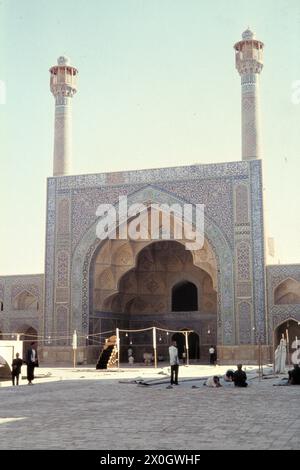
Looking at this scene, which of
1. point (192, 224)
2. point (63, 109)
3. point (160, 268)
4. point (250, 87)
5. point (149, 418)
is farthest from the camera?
point (160, 268)

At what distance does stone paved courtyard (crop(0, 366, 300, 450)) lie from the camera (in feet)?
17.5

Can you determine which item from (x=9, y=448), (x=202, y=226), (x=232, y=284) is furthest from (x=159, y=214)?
(x=9, y=448)

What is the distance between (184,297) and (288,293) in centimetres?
589

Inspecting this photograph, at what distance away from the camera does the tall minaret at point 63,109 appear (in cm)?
2494

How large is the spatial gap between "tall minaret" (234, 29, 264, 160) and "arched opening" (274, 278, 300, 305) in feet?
15.1

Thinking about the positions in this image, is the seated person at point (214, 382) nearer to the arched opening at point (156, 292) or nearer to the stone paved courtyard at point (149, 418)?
the stone paved courtyard at point (149, 418)

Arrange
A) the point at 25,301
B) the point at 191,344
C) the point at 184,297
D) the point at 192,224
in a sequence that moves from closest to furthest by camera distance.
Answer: the point at 192,224
the point at 25,301
the point at 191,344
the point at 184,297

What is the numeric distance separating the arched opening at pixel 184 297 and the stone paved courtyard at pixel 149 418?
14.5 m

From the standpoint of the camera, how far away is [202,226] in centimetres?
2212

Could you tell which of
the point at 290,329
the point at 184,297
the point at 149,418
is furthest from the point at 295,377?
the point at 184,297

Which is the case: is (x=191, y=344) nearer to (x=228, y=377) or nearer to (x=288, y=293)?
(x=288, y=293)

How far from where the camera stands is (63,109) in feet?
84.0

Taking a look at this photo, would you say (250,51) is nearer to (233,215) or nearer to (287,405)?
(233,215)

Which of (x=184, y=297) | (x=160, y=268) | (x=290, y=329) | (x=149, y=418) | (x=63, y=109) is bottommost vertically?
(x=149, y=418)
